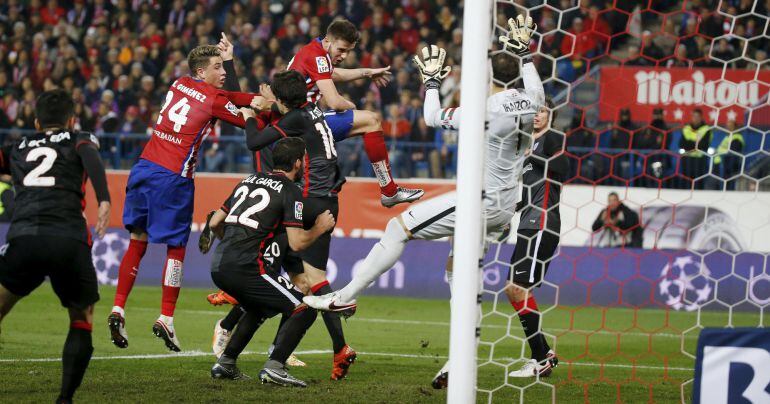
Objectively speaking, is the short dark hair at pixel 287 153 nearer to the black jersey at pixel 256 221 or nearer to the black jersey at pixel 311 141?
the black jersey at pixel 256 221

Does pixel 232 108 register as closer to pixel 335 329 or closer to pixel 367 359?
pixel 335 329

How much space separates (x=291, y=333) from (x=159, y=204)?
1.85 meters

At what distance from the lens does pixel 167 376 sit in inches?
293

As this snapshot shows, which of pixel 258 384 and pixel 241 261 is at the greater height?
pixel 241 261

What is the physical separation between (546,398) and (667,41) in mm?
8151

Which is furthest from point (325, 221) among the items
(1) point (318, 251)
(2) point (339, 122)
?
(2) point (339, 122)

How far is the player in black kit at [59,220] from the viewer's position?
19.2ft

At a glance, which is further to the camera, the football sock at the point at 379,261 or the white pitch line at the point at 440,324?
the white pitch line at the point at 440,324

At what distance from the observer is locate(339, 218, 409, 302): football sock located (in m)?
6.93

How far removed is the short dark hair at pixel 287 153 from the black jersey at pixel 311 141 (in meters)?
0.26

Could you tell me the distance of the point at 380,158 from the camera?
27.9 ft

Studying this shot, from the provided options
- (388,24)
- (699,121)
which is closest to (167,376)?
(699,121)

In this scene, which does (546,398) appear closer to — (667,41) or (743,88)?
(667,41)

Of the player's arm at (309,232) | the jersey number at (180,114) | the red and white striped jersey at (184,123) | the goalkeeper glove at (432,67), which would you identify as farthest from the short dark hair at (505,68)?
the jersey number at (180,114)
